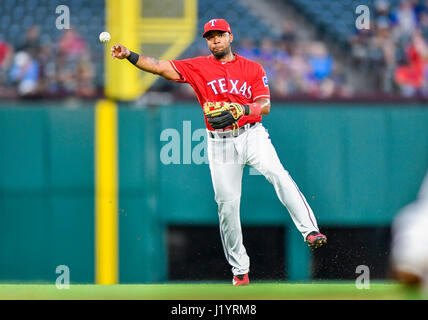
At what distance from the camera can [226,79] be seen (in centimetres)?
491

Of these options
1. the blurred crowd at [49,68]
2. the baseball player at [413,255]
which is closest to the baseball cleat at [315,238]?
the baseball player at [413,255]

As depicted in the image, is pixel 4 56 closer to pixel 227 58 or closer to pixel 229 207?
pixel 227 58

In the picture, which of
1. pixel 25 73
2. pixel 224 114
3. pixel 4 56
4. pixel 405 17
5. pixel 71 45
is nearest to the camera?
pixel 224 114

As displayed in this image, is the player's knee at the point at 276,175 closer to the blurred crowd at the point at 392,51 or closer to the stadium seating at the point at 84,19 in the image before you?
the stadium seating at the point at 84,19

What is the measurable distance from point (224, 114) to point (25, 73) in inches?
129

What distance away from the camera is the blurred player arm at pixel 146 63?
184 inches

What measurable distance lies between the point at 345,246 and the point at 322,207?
0.73 meters

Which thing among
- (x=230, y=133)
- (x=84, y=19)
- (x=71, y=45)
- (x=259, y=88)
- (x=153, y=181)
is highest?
(x=84, y=19)

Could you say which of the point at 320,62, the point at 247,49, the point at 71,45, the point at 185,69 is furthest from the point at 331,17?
the point at 185,69

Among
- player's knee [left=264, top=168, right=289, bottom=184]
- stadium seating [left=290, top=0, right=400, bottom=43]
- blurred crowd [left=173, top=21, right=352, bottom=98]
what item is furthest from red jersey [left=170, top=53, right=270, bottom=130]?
stadium seating [left=290, top=0, right=400, bottom=43]

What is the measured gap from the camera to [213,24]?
16.0 ft

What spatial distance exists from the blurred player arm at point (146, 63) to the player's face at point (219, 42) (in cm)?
31
